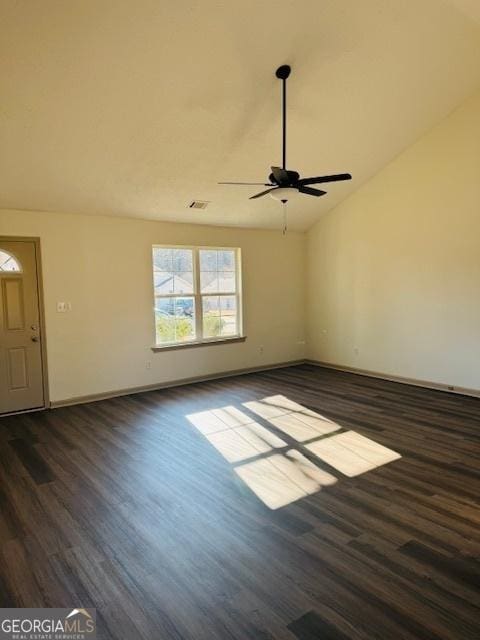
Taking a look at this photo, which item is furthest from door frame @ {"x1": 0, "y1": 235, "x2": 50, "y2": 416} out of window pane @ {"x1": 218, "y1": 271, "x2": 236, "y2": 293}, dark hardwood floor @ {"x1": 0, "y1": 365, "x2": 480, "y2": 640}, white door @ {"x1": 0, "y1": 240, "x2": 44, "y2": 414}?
window pane @ {"x1": 218, "y1": 271, "x2": 236, "y2": 293}

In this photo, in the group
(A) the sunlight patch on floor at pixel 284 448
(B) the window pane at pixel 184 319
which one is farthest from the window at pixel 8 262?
(A) the sunlight patch on floor at pixel 284 448

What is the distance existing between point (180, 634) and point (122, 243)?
4.99 metres

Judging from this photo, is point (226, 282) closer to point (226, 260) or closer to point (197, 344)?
point (226, 260)

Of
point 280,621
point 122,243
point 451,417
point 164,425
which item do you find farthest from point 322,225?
point 280,621

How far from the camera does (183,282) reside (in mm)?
6613

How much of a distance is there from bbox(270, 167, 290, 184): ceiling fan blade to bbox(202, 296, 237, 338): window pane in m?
3.35

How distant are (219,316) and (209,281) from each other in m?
0.63

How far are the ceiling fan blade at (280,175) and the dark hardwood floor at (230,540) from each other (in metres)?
2.48

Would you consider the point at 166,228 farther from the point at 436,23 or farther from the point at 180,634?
the point at 180,634

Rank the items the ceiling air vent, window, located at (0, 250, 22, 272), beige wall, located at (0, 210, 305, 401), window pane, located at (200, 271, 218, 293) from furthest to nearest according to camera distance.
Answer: window pane, located at (200, 271, 218, 293) < the ceiling air vent < beige wall, located at (0, 210, 305, 401) < window, located at (0, 250, 22, 272)

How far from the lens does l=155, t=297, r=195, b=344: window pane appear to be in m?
6.40

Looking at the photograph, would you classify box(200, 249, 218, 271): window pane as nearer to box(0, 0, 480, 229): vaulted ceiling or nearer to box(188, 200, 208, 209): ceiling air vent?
box(188, 200, 208, 209): ceiling air vent

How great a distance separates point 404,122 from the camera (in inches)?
212

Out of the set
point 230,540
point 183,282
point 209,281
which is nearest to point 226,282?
point 209,281
